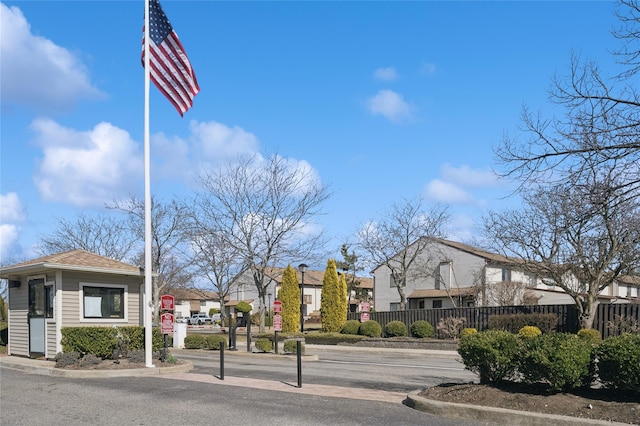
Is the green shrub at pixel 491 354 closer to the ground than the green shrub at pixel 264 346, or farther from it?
farther from it

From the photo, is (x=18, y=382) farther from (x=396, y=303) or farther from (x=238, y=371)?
(x=396, y=303)

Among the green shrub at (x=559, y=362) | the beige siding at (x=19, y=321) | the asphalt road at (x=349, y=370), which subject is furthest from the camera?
the beige siding at (x=19, y=321)

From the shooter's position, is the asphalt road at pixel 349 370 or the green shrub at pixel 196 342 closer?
the asphalt road at pixel 349 370

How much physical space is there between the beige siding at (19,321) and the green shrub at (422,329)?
18.5m

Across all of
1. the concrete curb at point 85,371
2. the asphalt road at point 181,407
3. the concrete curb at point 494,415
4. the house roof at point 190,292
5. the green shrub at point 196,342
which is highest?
the concrete curb at point 494,415

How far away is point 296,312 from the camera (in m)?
38.6

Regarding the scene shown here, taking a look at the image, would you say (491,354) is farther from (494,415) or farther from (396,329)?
(396,329)

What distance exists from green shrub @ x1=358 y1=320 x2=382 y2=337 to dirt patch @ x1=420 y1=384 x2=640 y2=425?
21966 millimetres

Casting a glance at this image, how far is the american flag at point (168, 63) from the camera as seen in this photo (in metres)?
16.8

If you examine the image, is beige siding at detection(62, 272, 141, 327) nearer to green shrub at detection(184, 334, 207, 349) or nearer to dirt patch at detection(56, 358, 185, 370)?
dirt patch at detection(56, 358, 185, 370)

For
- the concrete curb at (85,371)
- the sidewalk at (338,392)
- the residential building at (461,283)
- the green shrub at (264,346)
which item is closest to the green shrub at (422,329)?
the green shrub at (264,346)

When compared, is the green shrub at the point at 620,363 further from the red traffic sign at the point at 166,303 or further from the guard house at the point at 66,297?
the guard house at the point at 66,297

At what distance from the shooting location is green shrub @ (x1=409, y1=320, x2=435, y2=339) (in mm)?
30922

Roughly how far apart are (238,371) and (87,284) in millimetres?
5201
